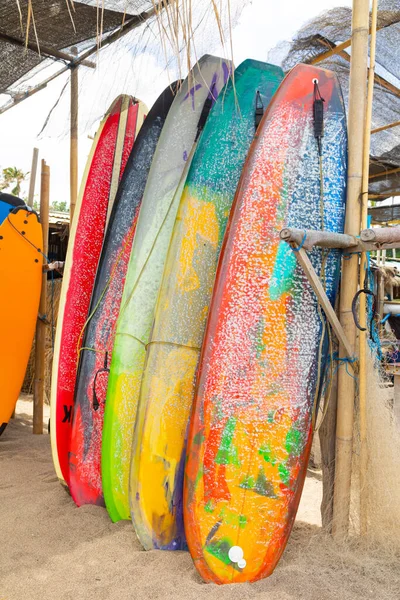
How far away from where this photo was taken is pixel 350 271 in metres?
2.25

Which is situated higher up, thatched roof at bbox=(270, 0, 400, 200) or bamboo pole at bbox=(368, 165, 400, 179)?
thatched roof at bbox=(270, 0, 400, 200)

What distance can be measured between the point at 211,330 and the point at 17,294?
2409 mm

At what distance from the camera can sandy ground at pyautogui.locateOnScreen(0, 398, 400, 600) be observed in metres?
1.90

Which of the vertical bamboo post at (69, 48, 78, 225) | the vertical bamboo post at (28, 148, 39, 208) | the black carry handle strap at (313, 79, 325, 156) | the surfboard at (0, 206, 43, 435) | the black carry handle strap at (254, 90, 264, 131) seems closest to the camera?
the black carry handle strap at (313, 79, 325, 156)

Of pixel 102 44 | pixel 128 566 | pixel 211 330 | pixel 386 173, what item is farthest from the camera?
pixel 386 173

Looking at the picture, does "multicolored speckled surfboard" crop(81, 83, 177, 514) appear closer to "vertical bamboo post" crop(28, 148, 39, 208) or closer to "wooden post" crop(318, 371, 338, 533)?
"wooden post" crop(318, 371, 338, 533)

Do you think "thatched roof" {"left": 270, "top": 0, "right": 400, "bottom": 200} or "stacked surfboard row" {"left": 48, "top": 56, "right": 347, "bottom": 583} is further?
"thatched roof" {"left": 270, "top": 0, "right": 400, "bottom": 200}

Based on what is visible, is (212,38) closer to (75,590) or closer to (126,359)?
(126,359)

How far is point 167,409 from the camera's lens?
2344 mm

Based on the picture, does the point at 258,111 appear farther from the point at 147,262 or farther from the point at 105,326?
the point at 105,326

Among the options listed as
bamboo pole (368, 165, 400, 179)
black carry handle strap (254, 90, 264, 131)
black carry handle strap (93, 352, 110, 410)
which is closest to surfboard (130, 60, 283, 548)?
black carry handle strap (254, 90, 264, 131)

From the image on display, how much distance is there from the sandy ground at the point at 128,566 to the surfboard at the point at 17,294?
142 centimetres

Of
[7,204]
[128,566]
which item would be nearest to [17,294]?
[7,204]

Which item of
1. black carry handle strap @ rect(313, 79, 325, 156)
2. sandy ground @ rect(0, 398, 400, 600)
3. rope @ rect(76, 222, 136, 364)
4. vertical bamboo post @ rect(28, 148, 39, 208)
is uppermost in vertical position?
vertical bamboo post @ rect(28, 148, 39, 208)
